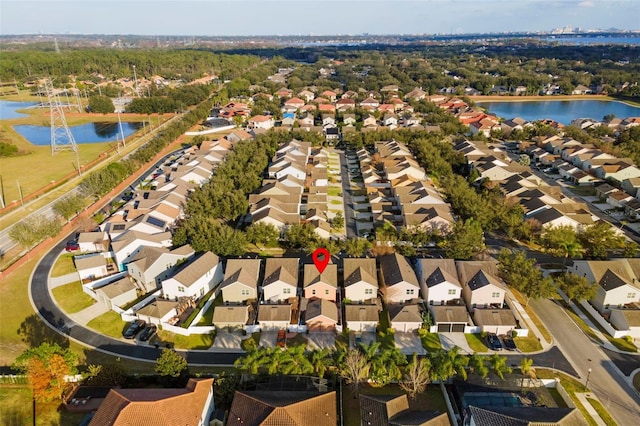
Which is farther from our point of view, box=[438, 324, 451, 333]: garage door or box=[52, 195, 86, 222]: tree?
box=[52, 195, 86, 222]: tree

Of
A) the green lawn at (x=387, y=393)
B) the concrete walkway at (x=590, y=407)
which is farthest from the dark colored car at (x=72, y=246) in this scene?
the concrete walkway at (x=590, y=407)

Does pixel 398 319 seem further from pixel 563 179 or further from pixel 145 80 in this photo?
pixel 145 80

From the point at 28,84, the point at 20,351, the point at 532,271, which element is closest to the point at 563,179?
the point at 532,271

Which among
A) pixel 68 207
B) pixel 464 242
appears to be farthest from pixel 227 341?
pixel 68 207

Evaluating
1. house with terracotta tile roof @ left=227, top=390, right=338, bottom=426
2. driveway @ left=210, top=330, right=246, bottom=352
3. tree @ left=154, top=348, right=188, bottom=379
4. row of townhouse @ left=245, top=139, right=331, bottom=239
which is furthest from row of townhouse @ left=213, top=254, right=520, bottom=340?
row of townhouse @ left=245, top=139, right=331, bottom=239

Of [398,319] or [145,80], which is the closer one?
[398,319]

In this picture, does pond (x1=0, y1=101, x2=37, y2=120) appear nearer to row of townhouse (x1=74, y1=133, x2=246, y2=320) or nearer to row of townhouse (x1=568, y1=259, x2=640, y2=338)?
row of townhouse (x1=74, y1=133, x2=246, y2=320)
